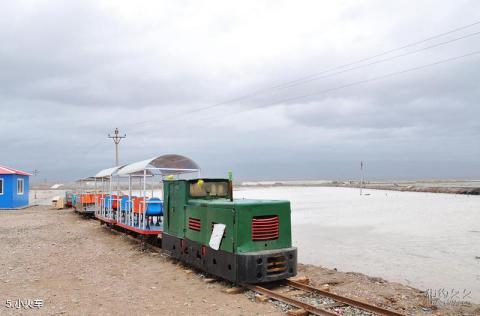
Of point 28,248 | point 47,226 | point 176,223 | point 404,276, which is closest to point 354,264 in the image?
point 404,276

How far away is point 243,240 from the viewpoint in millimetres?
8195

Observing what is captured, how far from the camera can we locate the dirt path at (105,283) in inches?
285

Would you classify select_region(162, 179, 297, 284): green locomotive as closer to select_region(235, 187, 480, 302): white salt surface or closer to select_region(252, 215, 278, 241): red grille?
select_region(252, 215, 278, 241): red grille

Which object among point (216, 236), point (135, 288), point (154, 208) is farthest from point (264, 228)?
point (154, 208)

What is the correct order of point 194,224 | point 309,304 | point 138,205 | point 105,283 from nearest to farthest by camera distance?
point 309,304 < point 105,283 < point 194,224 < point 138,205

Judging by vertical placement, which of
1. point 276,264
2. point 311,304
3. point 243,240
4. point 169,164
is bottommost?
point 311,304

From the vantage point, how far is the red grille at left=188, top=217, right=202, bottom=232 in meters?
9.52

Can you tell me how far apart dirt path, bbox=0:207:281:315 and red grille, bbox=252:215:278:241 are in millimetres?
1154

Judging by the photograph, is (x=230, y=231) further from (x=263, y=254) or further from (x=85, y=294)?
(x=85, y=294)

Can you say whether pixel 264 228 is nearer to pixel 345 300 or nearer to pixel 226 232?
pixel 226 232

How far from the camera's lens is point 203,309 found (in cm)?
716

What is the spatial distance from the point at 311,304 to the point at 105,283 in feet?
13.9

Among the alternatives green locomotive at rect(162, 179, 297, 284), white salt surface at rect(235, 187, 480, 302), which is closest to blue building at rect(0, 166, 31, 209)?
white salt surface at rect(235, 187, 480, 302)

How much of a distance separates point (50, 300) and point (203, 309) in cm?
276
